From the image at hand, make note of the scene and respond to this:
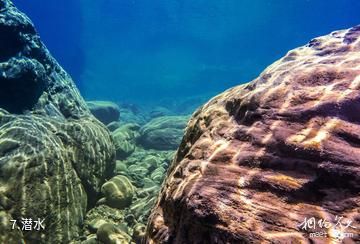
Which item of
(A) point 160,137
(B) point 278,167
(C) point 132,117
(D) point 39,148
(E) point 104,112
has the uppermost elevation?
(C) point 132,117

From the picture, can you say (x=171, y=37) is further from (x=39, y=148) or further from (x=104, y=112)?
(x=39, y=148)

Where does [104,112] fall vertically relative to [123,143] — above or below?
above

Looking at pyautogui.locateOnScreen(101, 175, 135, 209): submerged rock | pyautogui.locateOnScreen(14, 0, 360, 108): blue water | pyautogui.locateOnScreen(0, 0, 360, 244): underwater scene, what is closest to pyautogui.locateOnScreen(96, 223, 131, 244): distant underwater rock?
pyautogui.locateOnScreen(0, 0, 360, 244): underwater scene

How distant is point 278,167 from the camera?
248cm

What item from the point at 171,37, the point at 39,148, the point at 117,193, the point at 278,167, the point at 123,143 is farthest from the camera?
the point at 171,37

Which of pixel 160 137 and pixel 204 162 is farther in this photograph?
pixel 160 137

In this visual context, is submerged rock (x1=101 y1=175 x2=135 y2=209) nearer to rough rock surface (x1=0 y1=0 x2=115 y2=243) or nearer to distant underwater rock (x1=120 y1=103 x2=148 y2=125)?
rough rock surface (x1=0 y1=0 x2=115 y2=243)

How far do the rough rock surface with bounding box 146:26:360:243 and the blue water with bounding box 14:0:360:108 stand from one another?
145ft

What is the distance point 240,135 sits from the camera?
9.63ft

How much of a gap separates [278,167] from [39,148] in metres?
4.23

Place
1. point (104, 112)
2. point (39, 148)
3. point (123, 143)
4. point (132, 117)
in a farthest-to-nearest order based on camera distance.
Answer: point (132, 117) → point (104, 112) → point (123, 143) → point (39, 148)

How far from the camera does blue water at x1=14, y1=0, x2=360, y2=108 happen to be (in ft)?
212

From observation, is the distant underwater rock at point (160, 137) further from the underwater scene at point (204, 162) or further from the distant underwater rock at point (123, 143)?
the distant underwater rock at point (123, 143)

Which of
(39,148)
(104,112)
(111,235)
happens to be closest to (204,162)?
(111,235)
